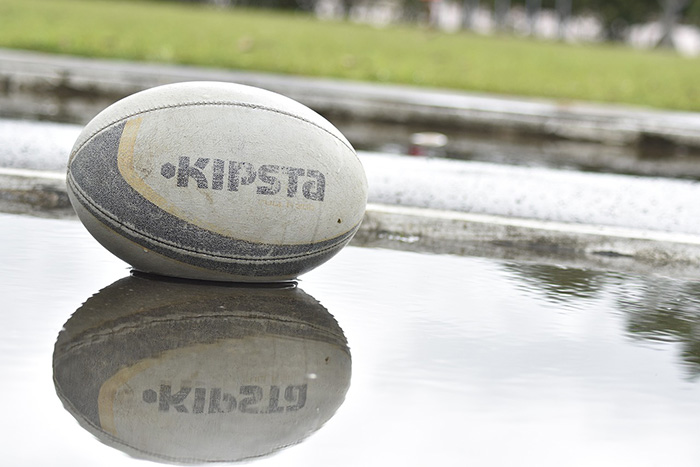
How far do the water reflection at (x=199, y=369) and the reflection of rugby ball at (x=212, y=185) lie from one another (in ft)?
0.50

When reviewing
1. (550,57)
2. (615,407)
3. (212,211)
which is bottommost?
(550,57)

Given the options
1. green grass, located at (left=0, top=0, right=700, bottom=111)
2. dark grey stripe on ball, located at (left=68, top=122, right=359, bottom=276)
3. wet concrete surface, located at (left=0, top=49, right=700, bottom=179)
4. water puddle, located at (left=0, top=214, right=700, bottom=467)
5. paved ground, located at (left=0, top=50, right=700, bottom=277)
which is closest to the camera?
water puddle, located at (left=0, top=214, right=700, bottom=467)

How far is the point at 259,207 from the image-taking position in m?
3.91

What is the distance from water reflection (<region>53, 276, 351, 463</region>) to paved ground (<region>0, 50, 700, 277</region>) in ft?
4.58

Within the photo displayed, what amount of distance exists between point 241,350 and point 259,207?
28.6 inches

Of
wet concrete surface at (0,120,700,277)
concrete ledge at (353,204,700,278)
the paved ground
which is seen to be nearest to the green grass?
the paved ground

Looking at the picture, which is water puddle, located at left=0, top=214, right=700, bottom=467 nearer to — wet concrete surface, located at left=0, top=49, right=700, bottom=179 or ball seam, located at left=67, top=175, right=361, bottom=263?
ball seam, located at left=67, top=175, right=361, bottom=263

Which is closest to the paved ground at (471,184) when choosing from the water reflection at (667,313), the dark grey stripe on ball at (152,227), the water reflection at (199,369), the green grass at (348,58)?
the water reflection at (667,313)

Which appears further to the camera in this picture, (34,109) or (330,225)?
(34,109)

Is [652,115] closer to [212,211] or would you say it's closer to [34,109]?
[34,109]

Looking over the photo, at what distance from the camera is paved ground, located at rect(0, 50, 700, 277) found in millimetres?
5121

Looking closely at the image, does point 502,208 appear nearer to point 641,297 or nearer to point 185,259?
point 641,297

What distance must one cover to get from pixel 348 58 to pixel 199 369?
15.1 meters

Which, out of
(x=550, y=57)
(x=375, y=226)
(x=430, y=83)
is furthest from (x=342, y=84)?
(x=550, y=57)
